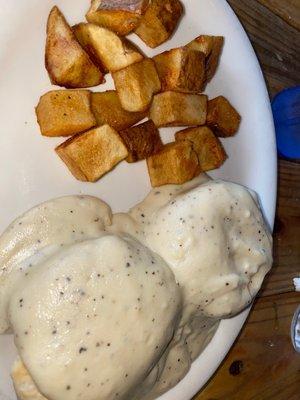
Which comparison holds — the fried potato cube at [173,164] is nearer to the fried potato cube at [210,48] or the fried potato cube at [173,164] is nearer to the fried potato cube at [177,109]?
the fried potato cube at [177,109]

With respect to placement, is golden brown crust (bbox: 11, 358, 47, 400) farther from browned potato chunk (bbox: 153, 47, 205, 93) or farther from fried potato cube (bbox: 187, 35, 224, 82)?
fried potato cube (bbox: 187, 35, 224, 82)

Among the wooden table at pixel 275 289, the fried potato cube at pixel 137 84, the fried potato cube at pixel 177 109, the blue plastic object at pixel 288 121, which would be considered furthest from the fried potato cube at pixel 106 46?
the blue plastic object at pixel 288 121

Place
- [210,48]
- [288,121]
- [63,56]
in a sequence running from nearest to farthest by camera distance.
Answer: [63,56], [210,48], [288,121]

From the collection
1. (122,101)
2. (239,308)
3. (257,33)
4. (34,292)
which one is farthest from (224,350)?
(257,33)

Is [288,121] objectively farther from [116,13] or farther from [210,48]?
[116,13]

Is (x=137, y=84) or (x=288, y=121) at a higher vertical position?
(x=137, y=84)

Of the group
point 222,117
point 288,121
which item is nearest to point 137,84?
point 222,117

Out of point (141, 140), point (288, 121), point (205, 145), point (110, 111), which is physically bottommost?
point (288, 121)

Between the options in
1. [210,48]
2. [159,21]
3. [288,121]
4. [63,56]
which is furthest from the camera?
[288,121]
